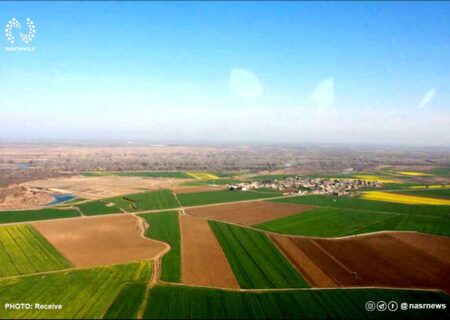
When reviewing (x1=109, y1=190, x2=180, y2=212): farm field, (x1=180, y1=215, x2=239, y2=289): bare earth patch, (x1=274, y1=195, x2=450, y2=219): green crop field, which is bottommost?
(x1=180, y1=215, x2=239, y2=289): bare earth patch

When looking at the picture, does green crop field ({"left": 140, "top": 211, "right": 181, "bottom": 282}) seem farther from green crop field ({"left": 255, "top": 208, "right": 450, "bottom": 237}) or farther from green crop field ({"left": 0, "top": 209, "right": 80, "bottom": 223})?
Result: green crop field ({"left": 0, "top": 209, "right": 80, "bottom": 223})

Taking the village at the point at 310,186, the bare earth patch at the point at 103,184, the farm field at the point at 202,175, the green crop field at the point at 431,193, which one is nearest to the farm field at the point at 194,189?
the village at the point at 310,186

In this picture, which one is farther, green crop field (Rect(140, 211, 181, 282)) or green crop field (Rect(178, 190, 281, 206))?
green crop field (Rect(178, 190, 281, 206))

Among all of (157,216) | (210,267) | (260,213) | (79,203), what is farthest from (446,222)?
(79,203)

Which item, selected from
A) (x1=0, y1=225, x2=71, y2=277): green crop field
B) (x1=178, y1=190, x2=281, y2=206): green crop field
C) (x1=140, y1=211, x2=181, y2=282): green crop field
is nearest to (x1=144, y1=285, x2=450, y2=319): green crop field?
(x1=140, y1=211, x2=181, y2=282): green crop field

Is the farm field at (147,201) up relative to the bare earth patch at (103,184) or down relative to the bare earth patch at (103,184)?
down

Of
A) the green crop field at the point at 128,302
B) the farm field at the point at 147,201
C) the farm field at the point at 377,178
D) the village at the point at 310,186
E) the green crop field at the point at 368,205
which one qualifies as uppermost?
the farm field at the point at 377,178

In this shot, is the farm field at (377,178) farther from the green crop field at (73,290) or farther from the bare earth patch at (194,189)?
the green crop field at (73,290)
